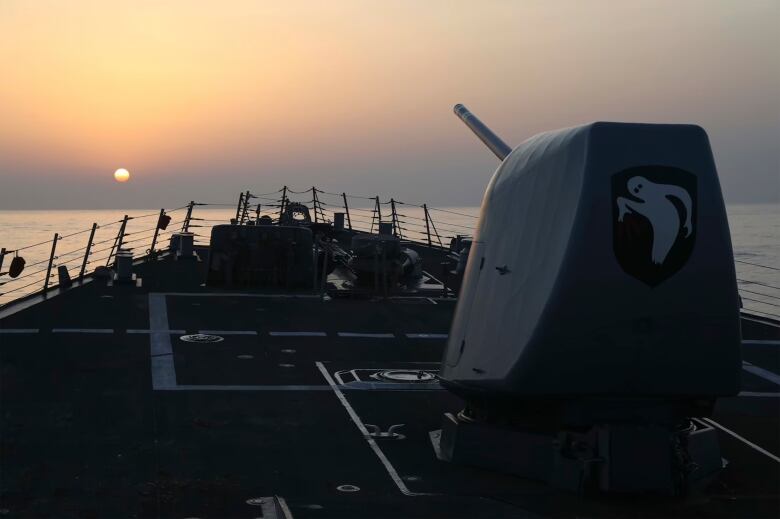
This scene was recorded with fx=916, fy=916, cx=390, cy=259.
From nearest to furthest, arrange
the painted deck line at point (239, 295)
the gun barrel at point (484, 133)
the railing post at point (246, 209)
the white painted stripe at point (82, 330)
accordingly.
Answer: the gun barrel at point (484, 133)
the white painted stripe at point (82, 330)
the painted deck line at point (239, 295)
the railing post at point (246, 209)

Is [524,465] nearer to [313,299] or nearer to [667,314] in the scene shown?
[667,314]

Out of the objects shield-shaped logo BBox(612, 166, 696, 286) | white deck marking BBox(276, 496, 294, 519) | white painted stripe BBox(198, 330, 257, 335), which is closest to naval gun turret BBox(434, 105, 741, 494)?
shield-shaped logo BBox(612, 166, 696, 286)

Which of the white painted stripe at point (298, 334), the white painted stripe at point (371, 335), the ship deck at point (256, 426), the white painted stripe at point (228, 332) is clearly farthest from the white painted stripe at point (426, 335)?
the white painted stripe at point (228, 332)

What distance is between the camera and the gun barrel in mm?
9969

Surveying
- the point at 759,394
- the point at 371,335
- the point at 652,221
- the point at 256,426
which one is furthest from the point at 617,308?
the point at 371,335

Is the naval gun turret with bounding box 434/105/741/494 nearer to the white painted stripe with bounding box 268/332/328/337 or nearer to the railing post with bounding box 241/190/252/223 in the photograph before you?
the white painted stripe with bounding box 268/332/328/337

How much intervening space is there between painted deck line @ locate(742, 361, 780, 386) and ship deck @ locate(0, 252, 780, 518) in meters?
0.05

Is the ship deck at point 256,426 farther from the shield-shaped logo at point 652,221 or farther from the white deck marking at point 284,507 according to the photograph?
the shield-shaped logo at point 652,221

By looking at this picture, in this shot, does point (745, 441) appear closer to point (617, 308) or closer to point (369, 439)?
point (617, 308)

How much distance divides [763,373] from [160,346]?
28.6 feet

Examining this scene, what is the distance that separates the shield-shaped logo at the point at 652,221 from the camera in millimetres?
6676

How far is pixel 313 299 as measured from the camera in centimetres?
1923

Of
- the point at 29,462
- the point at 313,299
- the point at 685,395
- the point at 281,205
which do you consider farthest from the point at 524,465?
the point at 281,205

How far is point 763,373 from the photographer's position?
13109mm
